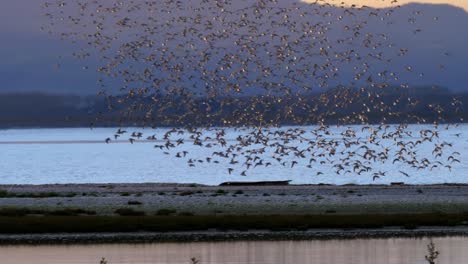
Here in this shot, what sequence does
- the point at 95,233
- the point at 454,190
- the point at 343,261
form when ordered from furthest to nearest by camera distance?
the point at 454,190
the point at 95,233
the point at 343,261

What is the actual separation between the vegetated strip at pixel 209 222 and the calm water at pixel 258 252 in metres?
6.25

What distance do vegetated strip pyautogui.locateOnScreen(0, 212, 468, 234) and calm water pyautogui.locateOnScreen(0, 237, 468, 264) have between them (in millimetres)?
6250

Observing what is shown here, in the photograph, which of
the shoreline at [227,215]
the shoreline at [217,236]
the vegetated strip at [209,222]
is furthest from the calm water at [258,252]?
the vegetated strip at [209,222]

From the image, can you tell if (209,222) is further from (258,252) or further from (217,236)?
(258,252)

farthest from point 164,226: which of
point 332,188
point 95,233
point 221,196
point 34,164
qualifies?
point 34,164

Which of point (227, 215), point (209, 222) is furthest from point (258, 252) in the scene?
point (227, 215)

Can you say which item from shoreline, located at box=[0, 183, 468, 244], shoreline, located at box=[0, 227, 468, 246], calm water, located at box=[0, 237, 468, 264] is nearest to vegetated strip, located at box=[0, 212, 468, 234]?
shoreline, located at box=[0, 183, 468, 244]

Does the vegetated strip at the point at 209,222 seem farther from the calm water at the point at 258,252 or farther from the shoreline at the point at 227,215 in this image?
the calm water at the point at 258,252

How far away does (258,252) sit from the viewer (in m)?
41.8

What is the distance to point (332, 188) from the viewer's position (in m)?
80.7

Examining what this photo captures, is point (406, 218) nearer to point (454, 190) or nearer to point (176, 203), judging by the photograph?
point (176, 203)

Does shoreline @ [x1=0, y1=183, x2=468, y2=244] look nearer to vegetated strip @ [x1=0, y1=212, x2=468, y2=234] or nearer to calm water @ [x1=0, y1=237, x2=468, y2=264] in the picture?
vegetated strip @ [x1=0, y1=212, x2=468, y2=234]

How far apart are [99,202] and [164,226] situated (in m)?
13.9

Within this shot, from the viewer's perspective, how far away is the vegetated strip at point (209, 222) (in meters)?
51.9
